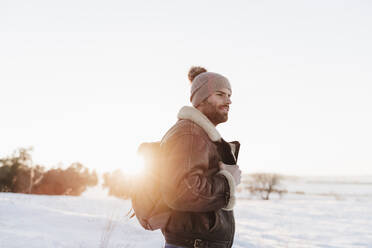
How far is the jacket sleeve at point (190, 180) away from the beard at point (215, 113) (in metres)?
0.34

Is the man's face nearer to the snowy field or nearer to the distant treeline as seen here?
the snowy field

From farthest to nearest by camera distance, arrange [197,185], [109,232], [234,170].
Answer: [109,232], [234,170], [197,185]

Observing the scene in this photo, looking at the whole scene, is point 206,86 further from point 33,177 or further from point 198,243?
point 33,177

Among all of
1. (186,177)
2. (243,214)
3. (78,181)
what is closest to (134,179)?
(186,177)

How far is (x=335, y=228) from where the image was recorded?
1190cm

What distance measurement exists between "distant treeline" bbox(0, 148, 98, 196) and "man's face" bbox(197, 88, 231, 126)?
2031 centimetres

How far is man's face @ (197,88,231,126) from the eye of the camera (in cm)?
229

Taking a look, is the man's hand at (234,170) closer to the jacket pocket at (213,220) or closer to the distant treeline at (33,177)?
the jacket pocket at (213,220)

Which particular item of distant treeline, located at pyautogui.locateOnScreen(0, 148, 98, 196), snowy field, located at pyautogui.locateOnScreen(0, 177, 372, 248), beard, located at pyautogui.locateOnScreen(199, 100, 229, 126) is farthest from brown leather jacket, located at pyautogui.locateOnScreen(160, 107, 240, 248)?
distant treeline, located at pyautogui.locateOnScreen(0, 148, 98, 196)

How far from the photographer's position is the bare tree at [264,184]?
3219cm

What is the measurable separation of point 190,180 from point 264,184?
32739 mm

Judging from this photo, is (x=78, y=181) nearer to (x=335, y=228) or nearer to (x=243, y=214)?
(x=243, y=214)

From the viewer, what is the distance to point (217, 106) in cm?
231

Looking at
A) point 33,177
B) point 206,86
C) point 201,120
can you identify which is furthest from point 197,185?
point 33,177
